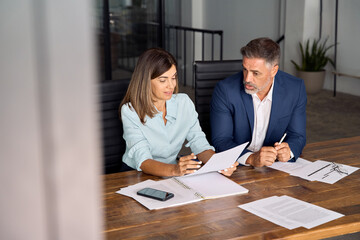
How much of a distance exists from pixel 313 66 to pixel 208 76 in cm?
426

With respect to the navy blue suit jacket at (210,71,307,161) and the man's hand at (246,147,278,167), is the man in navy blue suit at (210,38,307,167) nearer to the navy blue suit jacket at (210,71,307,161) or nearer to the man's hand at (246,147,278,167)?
the navy blue suit jacket at (210,71,307,161)

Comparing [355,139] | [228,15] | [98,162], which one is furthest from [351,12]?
[98,162]

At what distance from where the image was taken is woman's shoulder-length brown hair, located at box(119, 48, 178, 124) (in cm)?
220

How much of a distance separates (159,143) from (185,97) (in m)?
0.30

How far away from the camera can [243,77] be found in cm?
253

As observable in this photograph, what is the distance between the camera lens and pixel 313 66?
681cm

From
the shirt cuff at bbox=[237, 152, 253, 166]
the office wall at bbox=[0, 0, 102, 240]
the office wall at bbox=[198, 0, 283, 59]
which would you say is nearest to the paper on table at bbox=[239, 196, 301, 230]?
the shirt cuff at bbox=[237, 152, 253, 166]

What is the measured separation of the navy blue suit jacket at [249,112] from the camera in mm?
2459

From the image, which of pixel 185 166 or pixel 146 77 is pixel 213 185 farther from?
pixel 146 77

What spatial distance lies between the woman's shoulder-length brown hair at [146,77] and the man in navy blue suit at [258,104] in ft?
1.38

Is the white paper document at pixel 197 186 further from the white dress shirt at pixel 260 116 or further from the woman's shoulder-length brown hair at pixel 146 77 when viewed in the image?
the white dress shirt at pixel 260 116

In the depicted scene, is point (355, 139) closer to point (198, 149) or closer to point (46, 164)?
point (198, 149)

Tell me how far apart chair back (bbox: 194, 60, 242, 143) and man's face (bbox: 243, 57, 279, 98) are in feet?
1.68

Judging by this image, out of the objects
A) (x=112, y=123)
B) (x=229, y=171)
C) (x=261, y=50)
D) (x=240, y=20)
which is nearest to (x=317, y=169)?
(x=229, y=171)
